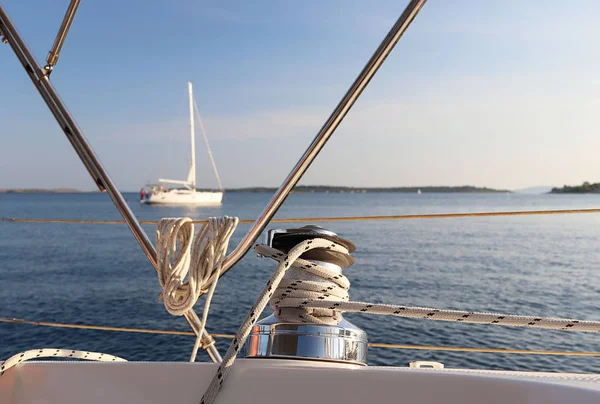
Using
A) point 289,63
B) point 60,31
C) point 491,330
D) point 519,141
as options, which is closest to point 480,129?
point 519,141

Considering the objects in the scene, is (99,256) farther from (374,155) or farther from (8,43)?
(374,155)

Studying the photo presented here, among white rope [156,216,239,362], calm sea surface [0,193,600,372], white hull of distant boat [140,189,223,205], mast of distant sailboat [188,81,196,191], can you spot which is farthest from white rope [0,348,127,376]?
white hull of distant boat [140,189,223,205]

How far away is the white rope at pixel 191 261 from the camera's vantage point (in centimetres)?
92

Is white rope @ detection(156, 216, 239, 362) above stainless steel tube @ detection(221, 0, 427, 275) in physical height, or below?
below

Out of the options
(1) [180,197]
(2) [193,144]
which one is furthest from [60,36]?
(1) [180,197]

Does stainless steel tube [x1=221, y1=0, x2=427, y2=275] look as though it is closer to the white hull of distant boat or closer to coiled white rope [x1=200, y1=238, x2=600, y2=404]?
coiled white rope [x1=200, y1=238, x2=600, y2=404]

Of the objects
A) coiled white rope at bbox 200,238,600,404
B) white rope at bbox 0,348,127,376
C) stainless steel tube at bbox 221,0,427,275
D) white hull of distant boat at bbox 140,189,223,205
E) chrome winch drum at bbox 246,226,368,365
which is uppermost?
white hull of distant boat at bbox 140,189,223,205

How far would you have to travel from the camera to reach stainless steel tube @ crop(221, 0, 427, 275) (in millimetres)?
890

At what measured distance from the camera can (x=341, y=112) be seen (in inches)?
36.8

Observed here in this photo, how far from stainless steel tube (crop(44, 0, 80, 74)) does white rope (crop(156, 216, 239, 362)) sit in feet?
1.34

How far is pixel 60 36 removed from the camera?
112 cm

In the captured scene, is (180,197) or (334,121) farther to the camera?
(180,197)

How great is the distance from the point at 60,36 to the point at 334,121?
63 cm

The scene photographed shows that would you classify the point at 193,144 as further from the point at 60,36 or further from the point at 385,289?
the point at 60,36
